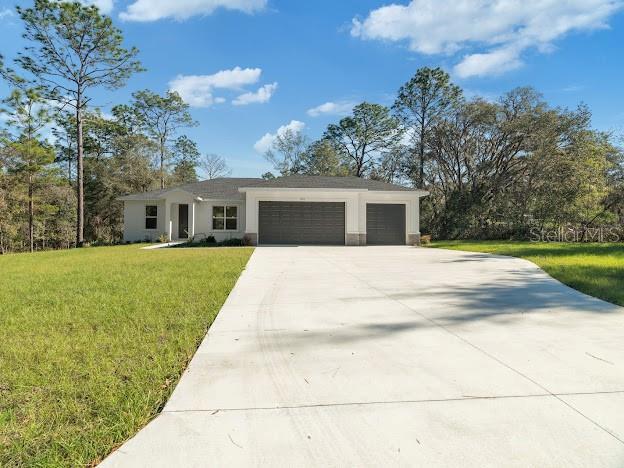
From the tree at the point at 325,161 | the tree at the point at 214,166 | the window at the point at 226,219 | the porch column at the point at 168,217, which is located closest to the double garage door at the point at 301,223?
the window at the point at 226,219

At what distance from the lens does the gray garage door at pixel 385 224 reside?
18422mm

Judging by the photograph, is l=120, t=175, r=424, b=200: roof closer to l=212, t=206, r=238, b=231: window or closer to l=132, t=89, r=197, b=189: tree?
l=212, t=206, r=238, b=231: window

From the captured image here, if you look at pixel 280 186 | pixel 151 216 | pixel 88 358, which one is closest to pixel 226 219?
pixel 151 216

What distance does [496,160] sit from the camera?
23844mm

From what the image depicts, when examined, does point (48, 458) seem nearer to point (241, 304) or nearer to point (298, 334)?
point (298, 334)

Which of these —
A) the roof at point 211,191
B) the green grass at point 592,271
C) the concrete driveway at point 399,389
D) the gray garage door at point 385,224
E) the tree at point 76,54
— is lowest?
the concrete driveway at point 399,389

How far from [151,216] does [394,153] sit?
1984 centimetres

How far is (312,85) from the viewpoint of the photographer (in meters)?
22.8

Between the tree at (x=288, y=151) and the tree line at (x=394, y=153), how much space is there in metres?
9.14

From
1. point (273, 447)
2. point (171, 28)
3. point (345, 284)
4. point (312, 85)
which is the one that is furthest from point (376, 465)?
point (312, 85)

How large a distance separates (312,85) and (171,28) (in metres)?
10.4

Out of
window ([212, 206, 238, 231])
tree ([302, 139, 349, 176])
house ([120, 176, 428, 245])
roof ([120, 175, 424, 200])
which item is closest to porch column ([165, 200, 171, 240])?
house ([120, 176, 428, 245])

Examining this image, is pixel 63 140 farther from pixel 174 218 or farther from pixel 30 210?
pixel 174 218

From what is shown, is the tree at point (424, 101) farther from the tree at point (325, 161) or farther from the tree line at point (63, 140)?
the tree line at point (63, 140)
